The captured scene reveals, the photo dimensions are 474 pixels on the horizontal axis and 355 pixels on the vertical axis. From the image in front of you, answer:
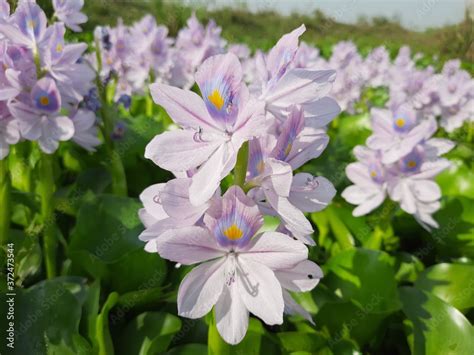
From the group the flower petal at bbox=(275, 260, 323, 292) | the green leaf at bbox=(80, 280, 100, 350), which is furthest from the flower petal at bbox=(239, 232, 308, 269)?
the green leaf at bbox=(80, 280, 100, 350)

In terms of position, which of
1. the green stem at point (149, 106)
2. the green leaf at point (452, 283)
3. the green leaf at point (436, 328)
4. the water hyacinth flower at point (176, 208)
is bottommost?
the green stem at point (149, 106)

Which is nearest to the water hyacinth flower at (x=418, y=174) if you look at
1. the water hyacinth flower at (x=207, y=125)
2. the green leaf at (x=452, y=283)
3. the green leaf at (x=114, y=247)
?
the green leaf at (x=452, y=283)

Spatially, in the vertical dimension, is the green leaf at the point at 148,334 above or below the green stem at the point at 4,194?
below

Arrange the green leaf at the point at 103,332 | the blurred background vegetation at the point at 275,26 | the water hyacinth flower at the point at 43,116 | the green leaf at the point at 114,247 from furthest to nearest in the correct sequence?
1. the blurred background vegetation at the point at 275,26
2. the green leaf at the point at 114,247
3. the water hyacinth flower at the point at 43,116
4. the green leaf at the point at 103,332

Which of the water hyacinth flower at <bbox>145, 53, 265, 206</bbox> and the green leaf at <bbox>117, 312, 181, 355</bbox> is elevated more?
the water hyacinth flower at <bbox>145, 53, 265, 206</bbox>

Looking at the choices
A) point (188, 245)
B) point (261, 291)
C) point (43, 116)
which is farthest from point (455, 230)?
point (43, 116)

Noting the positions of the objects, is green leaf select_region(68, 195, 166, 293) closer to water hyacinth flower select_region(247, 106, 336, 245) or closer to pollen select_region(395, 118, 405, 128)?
Answer: water hyacinth flower select_region(247, 106, 336, 245)

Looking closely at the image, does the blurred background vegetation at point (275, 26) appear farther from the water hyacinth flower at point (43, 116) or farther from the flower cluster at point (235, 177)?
the flower cluster at point (235, 177)
